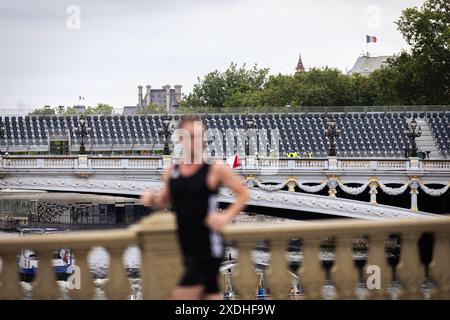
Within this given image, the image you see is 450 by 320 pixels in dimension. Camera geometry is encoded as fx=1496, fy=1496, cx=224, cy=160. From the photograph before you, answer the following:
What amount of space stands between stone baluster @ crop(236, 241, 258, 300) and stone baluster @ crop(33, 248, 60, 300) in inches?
88.8

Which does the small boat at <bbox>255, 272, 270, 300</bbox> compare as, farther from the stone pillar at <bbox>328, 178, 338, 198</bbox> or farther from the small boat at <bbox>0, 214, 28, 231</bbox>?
the small boat at <bbox>0, 214, 28, 231</bbox>

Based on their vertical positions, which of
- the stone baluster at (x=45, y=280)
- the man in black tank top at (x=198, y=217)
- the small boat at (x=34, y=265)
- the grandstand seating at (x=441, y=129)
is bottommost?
the small boat at (x=34, y=265)

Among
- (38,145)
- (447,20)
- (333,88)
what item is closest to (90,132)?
(38,145)

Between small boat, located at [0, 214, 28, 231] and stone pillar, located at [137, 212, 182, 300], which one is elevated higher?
stone pillar, located at [137, 212, 182, 300]

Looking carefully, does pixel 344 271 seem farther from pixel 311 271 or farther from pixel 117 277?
pixel 117 277

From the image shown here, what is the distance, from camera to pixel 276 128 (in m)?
83.4

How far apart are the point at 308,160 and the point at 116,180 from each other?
9.22 metres

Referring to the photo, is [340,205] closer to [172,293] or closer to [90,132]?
[90,132]

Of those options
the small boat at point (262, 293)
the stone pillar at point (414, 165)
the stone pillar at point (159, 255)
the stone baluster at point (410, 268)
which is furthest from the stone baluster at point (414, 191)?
the stone pillar at point (159, 255)

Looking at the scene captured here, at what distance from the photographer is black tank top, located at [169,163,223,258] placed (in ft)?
54.7

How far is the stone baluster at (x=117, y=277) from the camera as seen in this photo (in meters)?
18.1

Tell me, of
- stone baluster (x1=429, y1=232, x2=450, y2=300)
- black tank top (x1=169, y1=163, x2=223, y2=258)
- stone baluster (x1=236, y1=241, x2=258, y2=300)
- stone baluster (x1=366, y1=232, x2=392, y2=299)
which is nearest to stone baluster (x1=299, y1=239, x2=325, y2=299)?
stone baluster (x1=236, y1=241, x2=258, y2=300)

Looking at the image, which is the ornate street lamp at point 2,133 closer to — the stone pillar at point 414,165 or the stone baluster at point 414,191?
the stone pillar at point 414,165

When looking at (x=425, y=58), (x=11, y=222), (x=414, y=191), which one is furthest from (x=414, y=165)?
(x=11, y=222)
